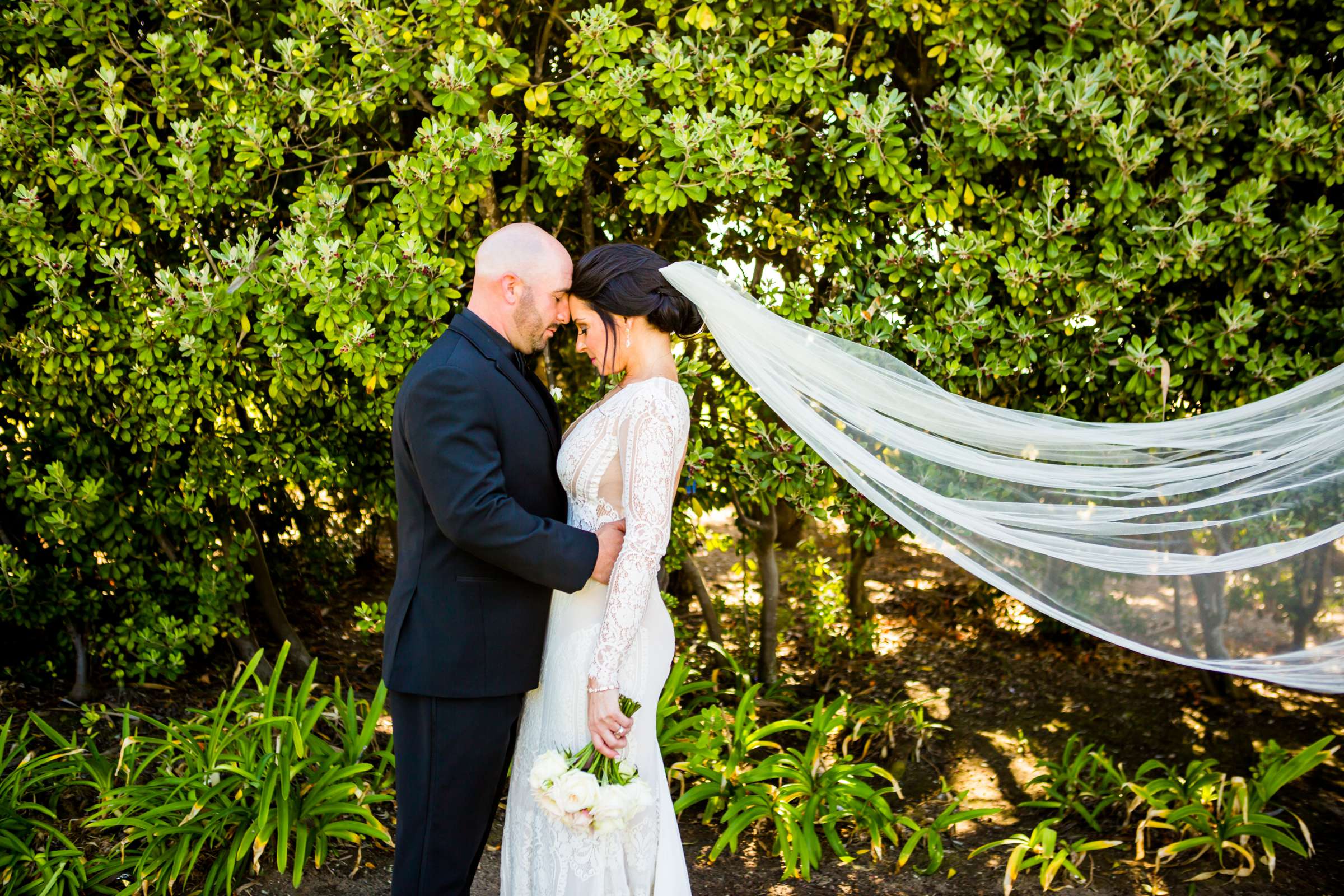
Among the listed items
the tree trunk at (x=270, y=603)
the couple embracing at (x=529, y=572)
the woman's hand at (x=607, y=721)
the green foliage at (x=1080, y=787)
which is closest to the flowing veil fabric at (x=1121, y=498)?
the couple embracing at (x=529, y=572)

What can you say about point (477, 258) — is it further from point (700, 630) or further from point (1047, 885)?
point (700, 630)

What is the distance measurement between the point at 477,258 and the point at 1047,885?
2.77 m

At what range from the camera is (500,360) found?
2678 mm

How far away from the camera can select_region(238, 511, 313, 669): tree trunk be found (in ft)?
16.7

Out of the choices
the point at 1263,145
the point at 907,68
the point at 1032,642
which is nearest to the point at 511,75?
the point at 907,68

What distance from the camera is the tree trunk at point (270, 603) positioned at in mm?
5078

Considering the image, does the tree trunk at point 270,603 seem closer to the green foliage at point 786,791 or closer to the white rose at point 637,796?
the green foliage at point 786,791

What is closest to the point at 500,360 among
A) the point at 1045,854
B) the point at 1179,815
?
the point at 1045,854

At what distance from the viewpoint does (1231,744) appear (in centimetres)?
457

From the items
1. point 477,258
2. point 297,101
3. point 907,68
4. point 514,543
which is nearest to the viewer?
point 514,543

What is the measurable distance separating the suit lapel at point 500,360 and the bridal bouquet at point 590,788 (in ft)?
2.60

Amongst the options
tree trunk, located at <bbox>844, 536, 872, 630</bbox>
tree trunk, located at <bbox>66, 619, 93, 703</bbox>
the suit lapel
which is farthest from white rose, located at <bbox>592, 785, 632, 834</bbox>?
tree trunk, located at <bbox>66, 619, 93, 703</bbox>

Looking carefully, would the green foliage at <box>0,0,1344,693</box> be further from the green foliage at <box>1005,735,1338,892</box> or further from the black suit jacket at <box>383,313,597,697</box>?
the green foliage at <box>1005,735,1338,892</box>

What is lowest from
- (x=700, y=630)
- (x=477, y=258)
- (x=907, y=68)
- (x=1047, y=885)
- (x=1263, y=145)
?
(x=1047, y=885)
